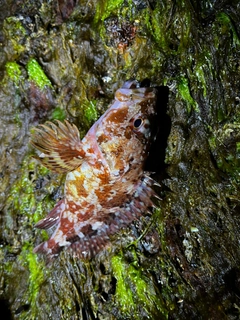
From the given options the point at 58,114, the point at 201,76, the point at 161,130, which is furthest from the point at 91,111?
the point at 201,76

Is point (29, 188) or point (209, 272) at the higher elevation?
point (29, 188)

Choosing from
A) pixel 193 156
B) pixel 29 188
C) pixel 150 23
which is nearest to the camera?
pixel 150 23

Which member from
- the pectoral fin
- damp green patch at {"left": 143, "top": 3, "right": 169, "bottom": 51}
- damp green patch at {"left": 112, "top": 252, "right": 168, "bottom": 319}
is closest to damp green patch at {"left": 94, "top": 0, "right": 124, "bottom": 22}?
damp green patch at {"left": 143, "top": 3, "right": 169, "bottom": 51}

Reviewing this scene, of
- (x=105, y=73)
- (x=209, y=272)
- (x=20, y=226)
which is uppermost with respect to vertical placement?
(x=105, y=73)

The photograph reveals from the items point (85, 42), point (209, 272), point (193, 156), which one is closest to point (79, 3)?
point (85, 42)

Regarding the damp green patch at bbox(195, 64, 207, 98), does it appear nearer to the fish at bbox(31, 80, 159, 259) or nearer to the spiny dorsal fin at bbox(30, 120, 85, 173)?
the fish at bbox(31, 80, 159, 259)

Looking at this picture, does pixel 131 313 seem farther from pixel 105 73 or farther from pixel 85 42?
pixel 85 42

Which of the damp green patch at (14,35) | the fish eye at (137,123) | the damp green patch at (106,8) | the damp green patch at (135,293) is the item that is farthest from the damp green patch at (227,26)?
the damp green patch at (135,293)

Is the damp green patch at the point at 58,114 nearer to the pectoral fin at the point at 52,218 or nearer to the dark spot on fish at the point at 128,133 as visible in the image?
the pectoral fin at the point at 52,218
